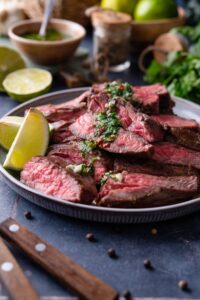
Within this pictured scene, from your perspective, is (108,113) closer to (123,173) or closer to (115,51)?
(123,173)

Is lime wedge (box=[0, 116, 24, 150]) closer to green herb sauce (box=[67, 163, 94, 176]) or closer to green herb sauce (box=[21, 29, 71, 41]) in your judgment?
green herb sauce (box=[67, 163, 94, 176])

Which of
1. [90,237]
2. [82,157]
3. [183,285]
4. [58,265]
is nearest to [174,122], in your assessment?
[82,157]

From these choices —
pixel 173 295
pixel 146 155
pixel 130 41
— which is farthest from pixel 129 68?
pixel 173 295

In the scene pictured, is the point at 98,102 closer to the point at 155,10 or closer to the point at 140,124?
the point at 140,124

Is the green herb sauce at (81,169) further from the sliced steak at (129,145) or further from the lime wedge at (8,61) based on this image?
the lime wedge at (8,61)

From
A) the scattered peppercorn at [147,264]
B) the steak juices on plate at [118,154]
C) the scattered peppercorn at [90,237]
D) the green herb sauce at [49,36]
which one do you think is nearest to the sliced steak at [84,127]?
the steak juices on plate at [118,154]

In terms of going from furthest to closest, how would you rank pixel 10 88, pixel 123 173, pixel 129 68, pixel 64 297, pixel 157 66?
pixel 129 68 → pixel 157 66 → pixel 10 88 → pixel 123 173 → pixel 64 297

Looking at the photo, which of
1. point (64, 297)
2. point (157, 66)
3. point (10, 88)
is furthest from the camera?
point (157, 66)
